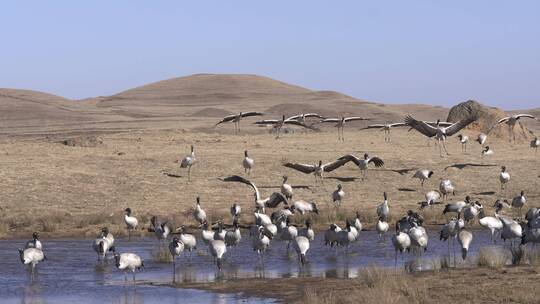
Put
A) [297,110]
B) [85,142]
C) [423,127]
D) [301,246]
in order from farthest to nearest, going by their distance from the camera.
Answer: [297,110] → [85,142] → [423,127] → [301,246]

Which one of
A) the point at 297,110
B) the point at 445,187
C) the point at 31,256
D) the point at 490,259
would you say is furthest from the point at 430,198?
the point at 297,110

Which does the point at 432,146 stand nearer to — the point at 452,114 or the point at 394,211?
the point at 452,114

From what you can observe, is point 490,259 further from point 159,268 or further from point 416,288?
point 159,268

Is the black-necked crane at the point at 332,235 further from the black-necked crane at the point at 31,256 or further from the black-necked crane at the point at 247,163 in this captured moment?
the black-necked crane at the point at 247,163

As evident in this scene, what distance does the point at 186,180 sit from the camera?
137 ft

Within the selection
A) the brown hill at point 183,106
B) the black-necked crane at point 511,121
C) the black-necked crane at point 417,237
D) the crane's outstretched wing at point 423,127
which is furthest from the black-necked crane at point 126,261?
the brown hill at point 183,106

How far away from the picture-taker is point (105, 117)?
332 feet

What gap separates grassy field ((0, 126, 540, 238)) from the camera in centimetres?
3597

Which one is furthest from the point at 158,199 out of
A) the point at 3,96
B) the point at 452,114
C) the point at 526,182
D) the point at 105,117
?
the point at 3,96

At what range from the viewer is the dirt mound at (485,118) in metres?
59.9

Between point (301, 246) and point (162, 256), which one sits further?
point (162, 256)

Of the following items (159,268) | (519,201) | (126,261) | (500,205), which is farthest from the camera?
(519,201)

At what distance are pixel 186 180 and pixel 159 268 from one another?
14971 millimetres

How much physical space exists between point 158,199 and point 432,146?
63.1 ft
